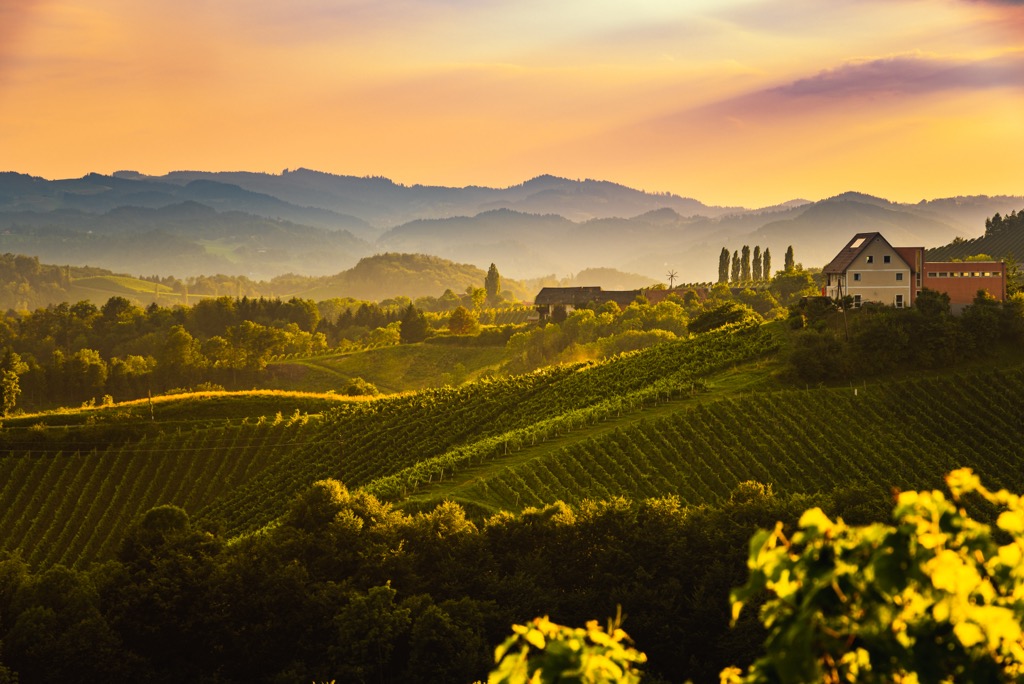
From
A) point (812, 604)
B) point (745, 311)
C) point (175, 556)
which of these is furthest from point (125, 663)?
point (745, 311)

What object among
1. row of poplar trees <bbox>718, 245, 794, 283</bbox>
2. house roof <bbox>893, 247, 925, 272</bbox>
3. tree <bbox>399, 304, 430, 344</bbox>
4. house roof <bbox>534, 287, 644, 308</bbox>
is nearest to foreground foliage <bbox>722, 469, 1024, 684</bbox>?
house roof <bbox>893, 247, 925, 272</bbox>

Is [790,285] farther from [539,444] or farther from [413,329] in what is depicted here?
[539,444]

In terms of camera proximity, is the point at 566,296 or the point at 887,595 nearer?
the point at 887,595

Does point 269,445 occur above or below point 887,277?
below

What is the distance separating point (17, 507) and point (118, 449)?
869cm

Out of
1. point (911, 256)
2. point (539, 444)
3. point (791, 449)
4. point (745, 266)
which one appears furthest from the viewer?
point (745, 266)

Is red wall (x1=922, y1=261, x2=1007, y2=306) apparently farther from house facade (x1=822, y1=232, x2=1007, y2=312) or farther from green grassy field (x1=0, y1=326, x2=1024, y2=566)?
green grassy field (x1=0, y1=326, x2=1024, y2=566)

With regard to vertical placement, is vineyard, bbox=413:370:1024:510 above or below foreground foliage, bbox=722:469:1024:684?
below

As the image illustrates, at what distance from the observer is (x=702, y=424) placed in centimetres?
4734

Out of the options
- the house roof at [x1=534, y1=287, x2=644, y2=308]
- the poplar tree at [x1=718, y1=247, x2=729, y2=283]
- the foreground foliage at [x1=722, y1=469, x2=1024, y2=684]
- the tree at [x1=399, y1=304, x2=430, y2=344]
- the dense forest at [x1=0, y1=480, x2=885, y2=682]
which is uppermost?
the poplar tree at [x1=718, y1=247, x2=729, y2=283]

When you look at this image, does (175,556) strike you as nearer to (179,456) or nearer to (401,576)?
(401,576)

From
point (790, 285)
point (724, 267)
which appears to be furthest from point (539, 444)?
point (724, 267)

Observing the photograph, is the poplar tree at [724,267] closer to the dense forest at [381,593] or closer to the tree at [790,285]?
the tree at [790,285]

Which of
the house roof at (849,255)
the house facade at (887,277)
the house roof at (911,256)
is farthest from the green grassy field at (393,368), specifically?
the house roof at (911,256)
